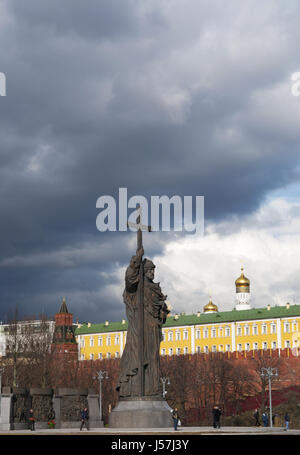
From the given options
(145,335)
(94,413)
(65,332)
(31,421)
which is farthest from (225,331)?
(145,335)

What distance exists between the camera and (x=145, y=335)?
94.6 feet

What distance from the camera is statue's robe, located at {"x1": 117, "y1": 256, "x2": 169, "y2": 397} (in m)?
28.5

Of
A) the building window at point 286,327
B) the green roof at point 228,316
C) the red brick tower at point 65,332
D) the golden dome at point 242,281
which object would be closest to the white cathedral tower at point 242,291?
the golden dome at point 242,281

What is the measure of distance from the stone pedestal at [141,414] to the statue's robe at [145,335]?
0.45m

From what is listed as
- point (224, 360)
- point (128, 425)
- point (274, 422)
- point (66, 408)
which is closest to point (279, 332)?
point (224, 360)

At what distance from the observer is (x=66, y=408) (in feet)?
122

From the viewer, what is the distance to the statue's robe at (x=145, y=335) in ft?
93.4

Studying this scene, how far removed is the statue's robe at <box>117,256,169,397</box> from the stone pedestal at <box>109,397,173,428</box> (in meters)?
0.45

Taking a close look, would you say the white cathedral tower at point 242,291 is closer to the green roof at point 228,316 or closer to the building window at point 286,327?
the green roof at point 228,316

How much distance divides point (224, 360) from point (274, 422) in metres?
33.2

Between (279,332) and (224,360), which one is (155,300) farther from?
(279,332)

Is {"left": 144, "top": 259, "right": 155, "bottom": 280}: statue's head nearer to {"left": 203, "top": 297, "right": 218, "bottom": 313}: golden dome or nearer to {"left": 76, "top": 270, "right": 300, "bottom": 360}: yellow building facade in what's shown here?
Answer: {"left": 76, "top": 270, "right": 300, "bottom": 360}: yellow building facade

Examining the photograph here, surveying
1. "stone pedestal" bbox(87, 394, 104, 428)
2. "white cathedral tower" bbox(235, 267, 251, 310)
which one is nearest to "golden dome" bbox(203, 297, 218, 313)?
"white cathedral tower" bbox(235, 267, 251, 310)

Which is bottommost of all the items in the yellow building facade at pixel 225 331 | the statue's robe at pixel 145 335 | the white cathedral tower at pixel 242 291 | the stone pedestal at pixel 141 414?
the stone pedestal at pixel 141 414
